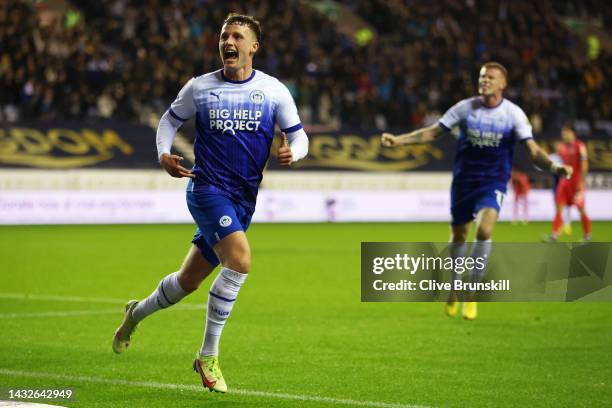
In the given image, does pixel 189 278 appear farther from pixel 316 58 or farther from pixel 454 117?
pixel 316 58

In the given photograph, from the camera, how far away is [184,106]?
7.88 meters

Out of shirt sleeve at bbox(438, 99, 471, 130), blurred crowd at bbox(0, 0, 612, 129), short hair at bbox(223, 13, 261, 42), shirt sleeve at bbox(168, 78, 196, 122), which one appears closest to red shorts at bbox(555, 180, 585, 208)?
blurred crowd at bbox(0, 0, 612, 129)

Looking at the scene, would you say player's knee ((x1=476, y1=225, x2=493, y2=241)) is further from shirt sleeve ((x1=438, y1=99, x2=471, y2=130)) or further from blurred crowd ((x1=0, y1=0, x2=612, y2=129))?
blurred crowd ((x1=0, y1=0, x2=612, y2=129))

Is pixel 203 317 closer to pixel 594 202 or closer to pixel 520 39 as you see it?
pixel 594 202

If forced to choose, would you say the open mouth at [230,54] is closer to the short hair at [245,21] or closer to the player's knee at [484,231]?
the short hair at [245,21]

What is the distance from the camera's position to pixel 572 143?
22984 mm

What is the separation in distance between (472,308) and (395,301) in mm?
1597

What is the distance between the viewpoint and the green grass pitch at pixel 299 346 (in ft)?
24.7

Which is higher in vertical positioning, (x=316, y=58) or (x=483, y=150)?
(x=483, y=150)

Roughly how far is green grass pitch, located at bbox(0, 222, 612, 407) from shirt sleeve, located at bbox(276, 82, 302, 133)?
1773 mm

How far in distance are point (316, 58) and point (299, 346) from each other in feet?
82.1

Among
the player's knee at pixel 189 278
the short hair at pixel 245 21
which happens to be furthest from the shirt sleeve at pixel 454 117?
the player's knee at pixel 189 278

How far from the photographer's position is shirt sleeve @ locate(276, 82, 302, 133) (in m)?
7.86

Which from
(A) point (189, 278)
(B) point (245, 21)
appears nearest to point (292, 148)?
(B) point (245, 21)
